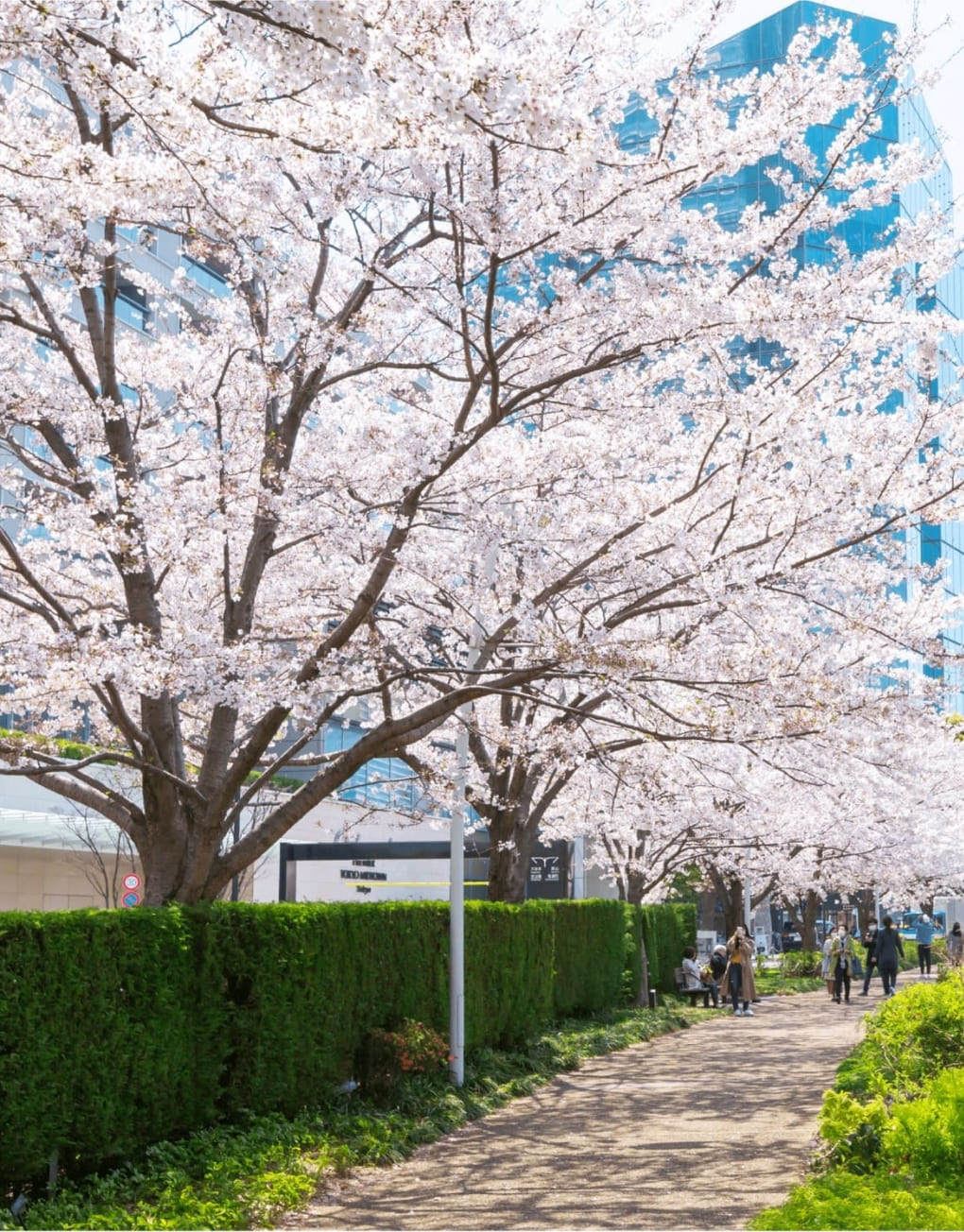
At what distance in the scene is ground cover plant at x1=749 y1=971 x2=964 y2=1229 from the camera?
18.5 ft

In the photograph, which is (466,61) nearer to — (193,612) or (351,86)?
(351,86)

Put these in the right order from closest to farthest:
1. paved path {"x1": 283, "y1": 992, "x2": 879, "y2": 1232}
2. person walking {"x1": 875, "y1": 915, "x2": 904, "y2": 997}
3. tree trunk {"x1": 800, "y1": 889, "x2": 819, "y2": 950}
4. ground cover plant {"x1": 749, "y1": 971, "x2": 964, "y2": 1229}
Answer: ground cover plant {"x1": 749, "y1": 971, "x2": 964, "y2": 1229}
paved path {"x1": 283, "y1": 992, "x2": 879, "y2": 1232}
person walking {"x1": 875, "y1": 915, "x2": 904, "y2": 997}
tree trunk {"x1": 800, "y1": 889, "x2": 819, "y2": 950}

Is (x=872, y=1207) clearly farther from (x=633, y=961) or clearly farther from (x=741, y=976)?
(x=741, y=976)

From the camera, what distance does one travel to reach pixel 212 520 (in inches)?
441

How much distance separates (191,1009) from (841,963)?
21060 mm

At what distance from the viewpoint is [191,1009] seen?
9.20 metres

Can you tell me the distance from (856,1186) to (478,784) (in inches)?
479

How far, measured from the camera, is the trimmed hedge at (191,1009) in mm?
7465

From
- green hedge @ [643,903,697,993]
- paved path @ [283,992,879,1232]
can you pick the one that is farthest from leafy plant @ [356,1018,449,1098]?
green hedge @ [643,903,697,993]

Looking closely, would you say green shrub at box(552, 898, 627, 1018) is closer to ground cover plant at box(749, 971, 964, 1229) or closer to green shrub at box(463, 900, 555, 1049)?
green shrub at box(463, 900, 555, 1049)

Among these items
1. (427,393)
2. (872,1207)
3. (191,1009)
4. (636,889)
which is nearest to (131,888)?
(636,889)

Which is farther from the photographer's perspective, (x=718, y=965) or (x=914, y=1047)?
(x=718, y=965)

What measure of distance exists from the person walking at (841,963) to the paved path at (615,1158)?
39.4ft

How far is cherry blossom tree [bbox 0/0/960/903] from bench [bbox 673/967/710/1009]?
48.8 ft
